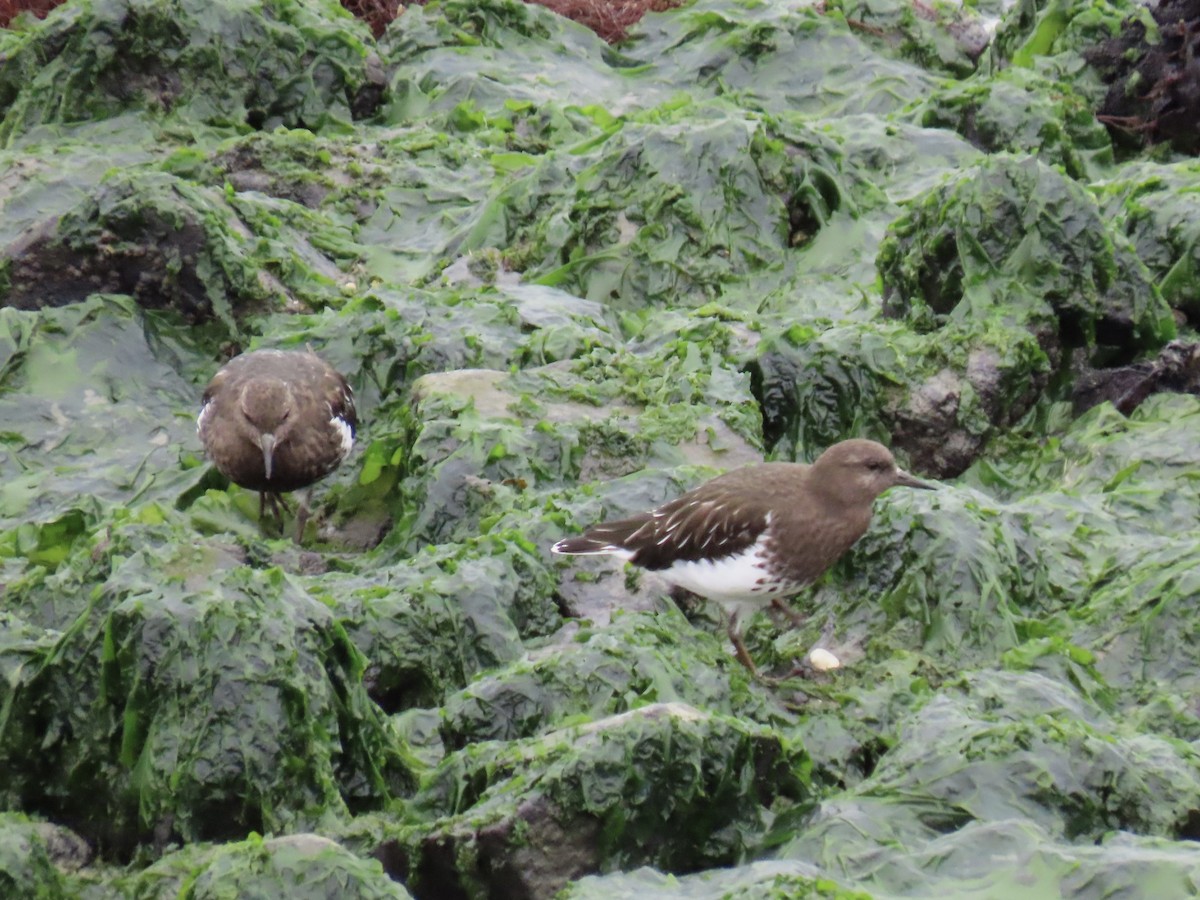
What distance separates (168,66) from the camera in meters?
10.3

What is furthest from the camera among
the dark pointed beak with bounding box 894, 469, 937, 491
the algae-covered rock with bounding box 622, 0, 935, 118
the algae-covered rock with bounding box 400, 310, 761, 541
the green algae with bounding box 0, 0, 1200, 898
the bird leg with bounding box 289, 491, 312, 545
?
the algae-covered rock with bounding box 622, 0, 935, 118

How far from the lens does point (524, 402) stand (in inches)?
268

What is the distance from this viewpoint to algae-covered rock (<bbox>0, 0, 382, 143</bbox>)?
10.2 metres

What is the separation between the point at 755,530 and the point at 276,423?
89.5 inches

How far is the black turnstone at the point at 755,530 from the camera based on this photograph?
215 inches

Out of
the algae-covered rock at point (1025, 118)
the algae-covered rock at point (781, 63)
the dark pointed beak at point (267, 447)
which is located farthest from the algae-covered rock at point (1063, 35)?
the dark pointed beak at point (267, 447)

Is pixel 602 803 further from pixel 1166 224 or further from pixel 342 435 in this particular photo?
pixel 1166 224

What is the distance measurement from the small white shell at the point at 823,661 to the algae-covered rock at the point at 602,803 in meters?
1.09

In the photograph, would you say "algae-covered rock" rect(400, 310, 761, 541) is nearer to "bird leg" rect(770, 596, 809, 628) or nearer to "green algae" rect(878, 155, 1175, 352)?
"bird leg" rect(770, 596, 809, 628)

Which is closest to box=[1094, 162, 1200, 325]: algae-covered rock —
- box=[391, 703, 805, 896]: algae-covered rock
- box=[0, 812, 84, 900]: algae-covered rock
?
box=[391, 703, 805, 896]: algae-covered rock

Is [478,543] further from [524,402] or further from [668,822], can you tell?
[668,822]

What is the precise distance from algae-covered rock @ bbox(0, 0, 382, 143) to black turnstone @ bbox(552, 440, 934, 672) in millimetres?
5643

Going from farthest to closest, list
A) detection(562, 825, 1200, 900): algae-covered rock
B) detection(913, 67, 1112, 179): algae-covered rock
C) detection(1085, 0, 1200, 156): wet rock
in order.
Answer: detection(1085, 0, 1200, 156): wet rock < detection(913, 67, 1112, 179): algae-covered rock < detection(562, 825, 1200, 900): algae-covered rock

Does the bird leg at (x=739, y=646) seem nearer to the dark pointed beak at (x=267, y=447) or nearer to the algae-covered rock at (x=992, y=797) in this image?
the algae-covered rock at (x=992, y=797)
